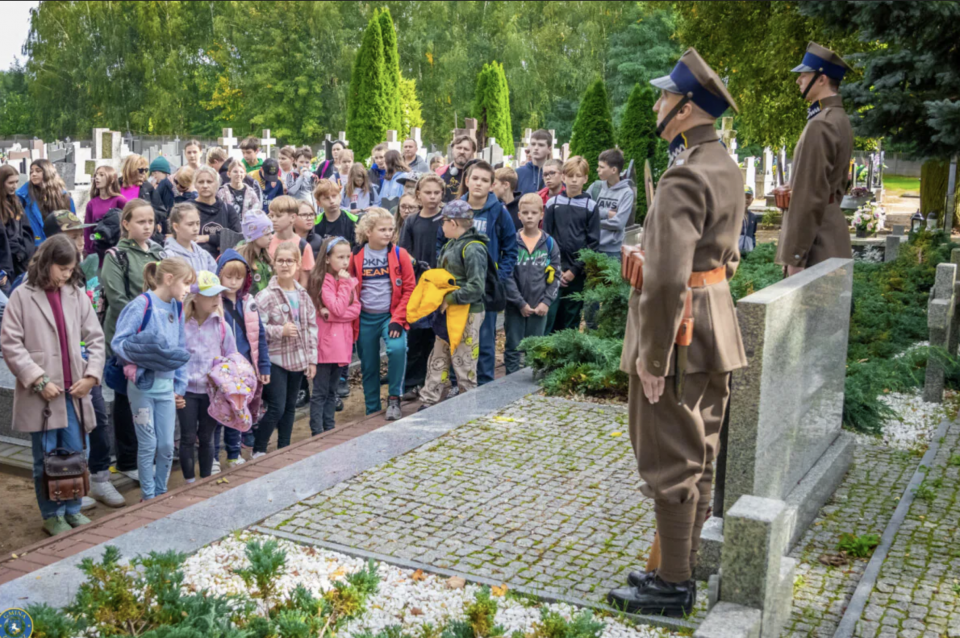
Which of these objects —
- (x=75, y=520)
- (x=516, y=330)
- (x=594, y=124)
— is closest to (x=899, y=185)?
(x=594, y=124)

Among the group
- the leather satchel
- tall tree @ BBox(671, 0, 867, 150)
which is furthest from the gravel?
tall tree @ BBox(671, 0, 867, 150)

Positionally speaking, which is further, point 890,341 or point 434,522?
point 890,341

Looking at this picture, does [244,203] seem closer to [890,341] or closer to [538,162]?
[538,162]

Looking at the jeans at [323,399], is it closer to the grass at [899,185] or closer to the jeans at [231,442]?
the jeans at [231,442]

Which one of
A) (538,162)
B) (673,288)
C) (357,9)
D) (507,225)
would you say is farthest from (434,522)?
(357,9)

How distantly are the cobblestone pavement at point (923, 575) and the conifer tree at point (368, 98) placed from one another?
87.4 feet

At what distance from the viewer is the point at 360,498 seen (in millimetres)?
5609

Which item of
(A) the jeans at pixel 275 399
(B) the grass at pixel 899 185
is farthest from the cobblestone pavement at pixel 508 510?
(B) the grass at pixel 899 185

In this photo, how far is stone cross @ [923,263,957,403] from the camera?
770 cm

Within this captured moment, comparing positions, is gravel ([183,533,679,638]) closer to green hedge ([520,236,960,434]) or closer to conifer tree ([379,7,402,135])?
green hedge ([520,236,960,434])

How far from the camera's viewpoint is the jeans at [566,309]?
998 centimetres

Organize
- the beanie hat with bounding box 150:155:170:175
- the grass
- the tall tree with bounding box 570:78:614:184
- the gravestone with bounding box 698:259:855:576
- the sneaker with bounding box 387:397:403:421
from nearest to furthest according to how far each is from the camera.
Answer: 1. the gravestone with bounding box 698:259:855:576
2. the sneaker with bounding box 387:397:403:421
3. the beanie hat with bounding box 150:155:170:175
4. the tall tree with bounding box 570:78:614:184
5. the grass

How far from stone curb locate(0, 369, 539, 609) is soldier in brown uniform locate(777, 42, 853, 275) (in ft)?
8.24

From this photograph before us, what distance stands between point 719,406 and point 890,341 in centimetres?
528
